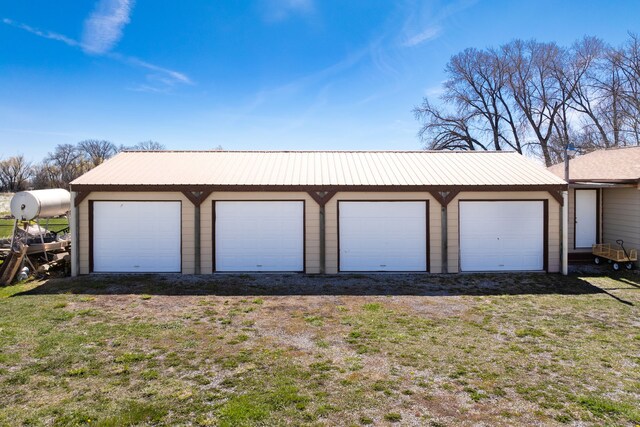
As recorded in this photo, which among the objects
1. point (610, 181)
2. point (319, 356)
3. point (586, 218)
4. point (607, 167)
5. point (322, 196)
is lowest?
Answer: point (319, 356)

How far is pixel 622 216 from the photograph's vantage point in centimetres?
1189

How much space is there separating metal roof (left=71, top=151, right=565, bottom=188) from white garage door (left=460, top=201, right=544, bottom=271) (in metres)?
0.80

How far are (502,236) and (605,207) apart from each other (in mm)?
4799

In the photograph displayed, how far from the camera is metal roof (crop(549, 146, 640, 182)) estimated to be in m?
11.9

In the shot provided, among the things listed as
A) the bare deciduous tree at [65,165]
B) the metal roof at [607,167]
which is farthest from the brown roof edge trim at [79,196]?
the bare deciduous tree at [65,165]

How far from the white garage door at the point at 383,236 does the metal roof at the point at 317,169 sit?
77 cm

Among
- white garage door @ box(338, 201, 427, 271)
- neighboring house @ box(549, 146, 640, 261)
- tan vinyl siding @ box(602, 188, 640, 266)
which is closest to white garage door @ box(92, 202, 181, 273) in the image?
white garage door @ box(338, 201, 427, 271)

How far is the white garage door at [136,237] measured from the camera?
10641 millimetres

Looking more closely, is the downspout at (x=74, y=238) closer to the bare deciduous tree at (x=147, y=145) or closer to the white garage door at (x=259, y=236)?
the white garage door at (x=259, y=236)

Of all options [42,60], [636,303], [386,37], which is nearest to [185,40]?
[42,60]

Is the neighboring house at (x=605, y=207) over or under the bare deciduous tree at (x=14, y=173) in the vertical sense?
under

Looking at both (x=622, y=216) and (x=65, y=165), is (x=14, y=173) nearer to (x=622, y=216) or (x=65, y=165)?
(x=65, y=165)

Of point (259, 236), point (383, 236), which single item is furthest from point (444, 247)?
point (259, 236)

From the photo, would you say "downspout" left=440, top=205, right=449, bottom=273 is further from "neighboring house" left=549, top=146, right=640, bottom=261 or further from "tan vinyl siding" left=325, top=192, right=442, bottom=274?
"neighboring house" left=549, top=146, right=640, bottom=261
